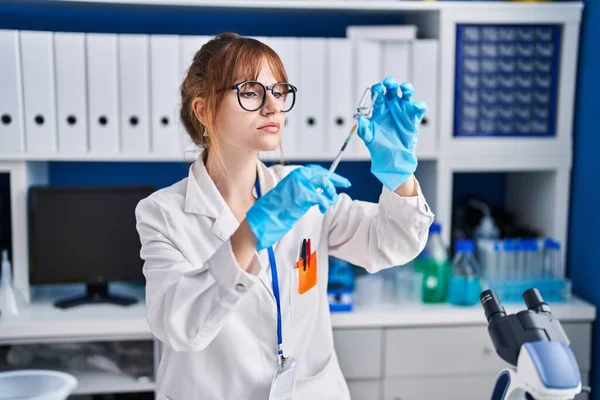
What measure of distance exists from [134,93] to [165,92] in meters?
0.10

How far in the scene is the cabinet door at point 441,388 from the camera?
219cm

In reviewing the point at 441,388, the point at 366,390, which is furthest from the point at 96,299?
the point at 441,388

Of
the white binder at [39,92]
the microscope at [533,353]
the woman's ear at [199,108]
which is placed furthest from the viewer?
the white binder at [39,92]

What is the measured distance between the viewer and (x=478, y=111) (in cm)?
239

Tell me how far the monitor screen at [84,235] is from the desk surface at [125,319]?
0.11m

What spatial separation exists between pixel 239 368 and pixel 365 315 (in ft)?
2.70

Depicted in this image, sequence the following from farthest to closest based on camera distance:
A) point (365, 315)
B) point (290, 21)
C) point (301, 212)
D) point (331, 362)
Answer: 1. point (290, 21)
2. point (365, 315)
3. point (331, 362)
4. point (301, 212)

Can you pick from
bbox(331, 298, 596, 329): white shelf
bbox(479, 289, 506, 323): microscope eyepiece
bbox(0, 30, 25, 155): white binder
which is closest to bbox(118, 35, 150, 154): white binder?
bbox(0, 30, 25, 155): white binder

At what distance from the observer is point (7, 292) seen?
216 centimetres

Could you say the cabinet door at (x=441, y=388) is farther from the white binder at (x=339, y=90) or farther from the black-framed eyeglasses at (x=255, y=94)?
the black-framed eyeglasses at (x=255, y=94)

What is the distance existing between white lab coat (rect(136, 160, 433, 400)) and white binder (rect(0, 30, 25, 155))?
962mm

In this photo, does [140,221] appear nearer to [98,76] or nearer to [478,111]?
[98,76]

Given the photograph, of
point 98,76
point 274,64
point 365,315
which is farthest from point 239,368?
point 98,76

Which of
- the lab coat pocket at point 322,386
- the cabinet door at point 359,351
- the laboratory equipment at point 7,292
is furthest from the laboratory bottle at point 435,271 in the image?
the laboratory equipment at point 7,292
